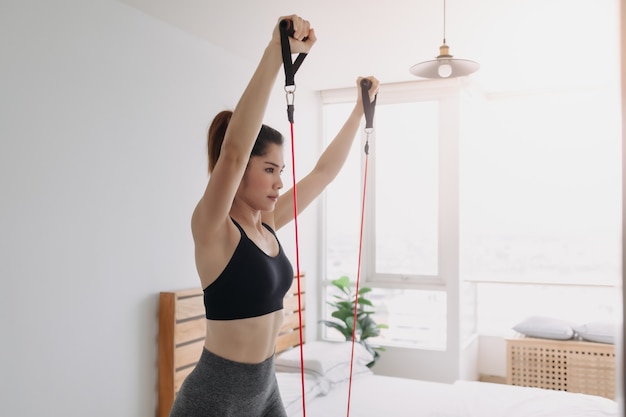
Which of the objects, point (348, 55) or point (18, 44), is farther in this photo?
point (348, 55)

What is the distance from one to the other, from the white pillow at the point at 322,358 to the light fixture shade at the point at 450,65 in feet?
5.49

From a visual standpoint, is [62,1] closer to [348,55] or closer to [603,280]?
[348,55]

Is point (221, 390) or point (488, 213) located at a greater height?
point (488, 213)

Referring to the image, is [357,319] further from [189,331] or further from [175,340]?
[175,340]

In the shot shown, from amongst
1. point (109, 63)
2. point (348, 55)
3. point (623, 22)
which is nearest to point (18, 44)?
point (109, 63)

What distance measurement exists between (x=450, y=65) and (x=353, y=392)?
5.86ft

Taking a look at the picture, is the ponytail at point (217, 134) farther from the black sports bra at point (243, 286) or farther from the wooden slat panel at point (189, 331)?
the wooden slat panel at point (189, 331)

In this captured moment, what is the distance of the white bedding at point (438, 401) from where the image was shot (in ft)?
8.48

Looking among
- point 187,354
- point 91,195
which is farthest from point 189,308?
point 91,195

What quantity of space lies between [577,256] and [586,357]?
89 centimetres

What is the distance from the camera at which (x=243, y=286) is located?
51.5 inches

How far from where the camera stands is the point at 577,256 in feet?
14.7

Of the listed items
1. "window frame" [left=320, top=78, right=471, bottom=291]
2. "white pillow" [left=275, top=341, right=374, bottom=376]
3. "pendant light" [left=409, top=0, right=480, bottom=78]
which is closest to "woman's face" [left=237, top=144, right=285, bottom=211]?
"pendant light" [left=409, top=0, right=480, bottom=78]

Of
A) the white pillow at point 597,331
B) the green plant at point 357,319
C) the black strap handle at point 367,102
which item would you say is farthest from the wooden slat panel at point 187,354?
the white pillow at point 597,331
